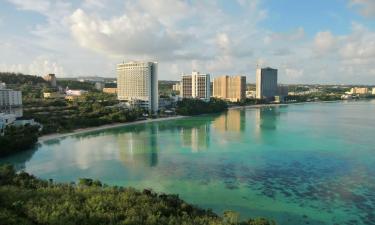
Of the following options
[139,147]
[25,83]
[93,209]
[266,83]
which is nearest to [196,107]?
[139,147]

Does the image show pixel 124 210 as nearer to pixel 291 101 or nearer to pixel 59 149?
pixel 59 149

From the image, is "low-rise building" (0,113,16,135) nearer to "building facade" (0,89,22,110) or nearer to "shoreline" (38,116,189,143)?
"shoreline" (38,116,189,143)

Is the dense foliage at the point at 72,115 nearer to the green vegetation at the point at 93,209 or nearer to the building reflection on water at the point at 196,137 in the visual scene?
the building reflection on water at the point at 196,137

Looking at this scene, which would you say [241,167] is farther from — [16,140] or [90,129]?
[90,129]

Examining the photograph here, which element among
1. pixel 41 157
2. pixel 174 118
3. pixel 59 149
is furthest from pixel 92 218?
pixel 174 118

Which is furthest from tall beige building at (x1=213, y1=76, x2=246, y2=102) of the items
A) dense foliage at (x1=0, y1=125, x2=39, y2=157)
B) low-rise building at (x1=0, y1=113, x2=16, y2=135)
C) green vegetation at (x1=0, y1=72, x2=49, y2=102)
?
dense foliage at (x1=0, y1=125, x2=39, y2=157)

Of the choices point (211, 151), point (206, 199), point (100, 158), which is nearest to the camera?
point (206, 199)
